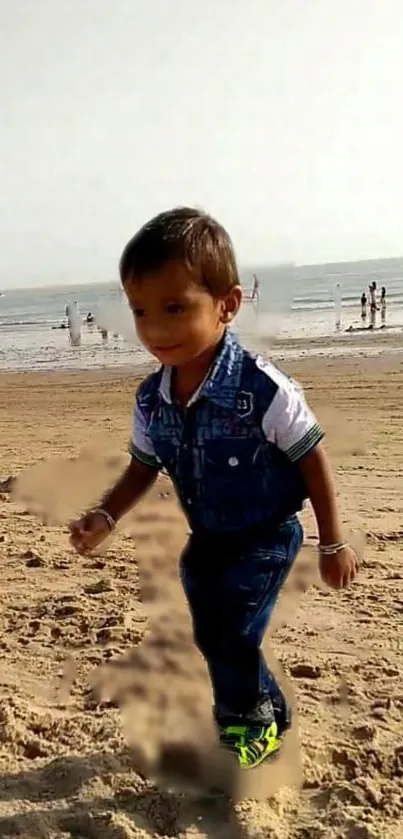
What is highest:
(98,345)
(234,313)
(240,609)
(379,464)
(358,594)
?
(234,313)

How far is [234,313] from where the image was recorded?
2.62m

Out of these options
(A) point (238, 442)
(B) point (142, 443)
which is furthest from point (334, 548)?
(B) point (142, 443)

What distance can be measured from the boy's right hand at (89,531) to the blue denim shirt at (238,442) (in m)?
0.32

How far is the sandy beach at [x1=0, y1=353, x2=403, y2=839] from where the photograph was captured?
101 inches

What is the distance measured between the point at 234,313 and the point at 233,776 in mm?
1349

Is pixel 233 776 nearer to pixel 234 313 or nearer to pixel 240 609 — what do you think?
pixel 240 609

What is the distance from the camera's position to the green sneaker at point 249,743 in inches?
107

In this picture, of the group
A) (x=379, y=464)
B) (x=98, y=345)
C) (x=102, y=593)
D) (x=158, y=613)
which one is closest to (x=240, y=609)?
(x=158, y=613)

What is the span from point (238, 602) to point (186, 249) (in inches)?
38.8

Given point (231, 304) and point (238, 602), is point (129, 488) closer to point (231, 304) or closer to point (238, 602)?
point (238, 602)

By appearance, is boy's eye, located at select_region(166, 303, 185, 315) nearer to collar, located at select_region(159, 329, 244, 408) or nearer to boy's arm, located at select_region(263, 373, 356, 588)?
collar, located at select_region(159, 329, 244, 408)

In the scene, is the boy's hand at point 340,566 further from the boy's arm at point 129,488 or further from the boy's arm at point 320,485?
the boy's arm at point 129,488

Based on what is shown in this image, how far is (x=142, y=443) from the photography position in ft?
9.49

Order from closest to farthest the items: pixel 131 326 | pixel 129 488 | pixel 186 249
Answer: pixel 186 249
pixel 129 488
pixel 131 326
